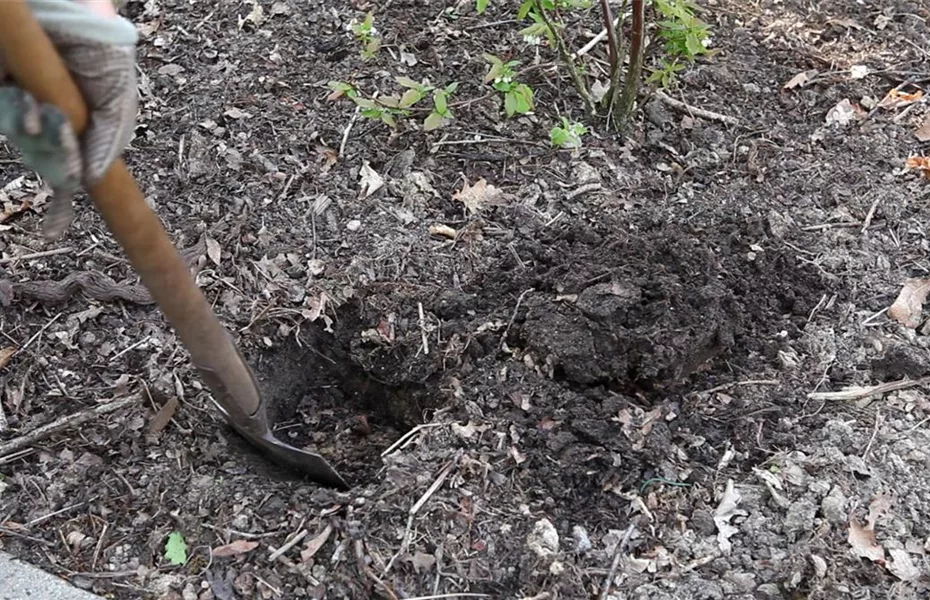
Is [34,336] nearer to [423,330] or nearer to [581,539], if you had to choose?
[423,330]

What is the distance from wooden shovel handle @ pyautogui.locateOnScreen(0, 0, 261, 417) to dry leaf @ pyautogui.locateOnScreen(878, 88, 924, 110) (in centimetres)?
275

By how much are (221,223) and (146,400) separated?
705mm

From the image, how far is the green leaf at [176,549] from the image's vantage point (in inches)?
81.2

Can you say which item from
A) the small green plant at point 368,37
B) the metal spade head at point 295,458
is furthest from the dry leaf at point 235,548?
the small green plant at point 368,37

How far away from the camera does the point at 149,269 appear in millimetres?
1558

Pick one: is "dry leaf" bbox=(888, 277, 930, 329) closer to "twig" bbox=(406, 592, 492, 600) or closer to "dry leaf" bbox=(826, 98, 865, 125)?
"dry leaf" bbox=(826, 98, 865, 125)

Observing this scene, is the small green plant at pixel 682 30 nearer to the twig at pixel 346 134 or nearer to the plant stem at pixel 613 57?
the plant stem at pixel 613 57

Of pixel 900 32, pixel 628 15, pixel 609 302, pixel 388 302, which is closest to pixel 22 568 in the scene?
pixel 388 302

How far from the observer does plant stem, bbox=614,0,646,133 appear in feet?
9.41

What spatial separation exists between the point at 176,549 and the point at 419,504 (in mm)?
A: 622

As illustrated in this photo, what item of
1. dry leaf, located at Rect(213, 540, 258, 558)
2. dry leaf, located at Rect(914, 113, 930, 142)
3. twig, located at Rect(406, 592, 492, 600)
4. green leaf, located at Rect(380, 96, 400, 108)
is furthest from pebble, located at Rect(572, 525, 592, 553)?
dry leaf, located at Rect(914, 113, 930, 142)

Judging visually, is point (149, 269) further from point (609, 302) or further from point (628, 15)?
point (628, 15)

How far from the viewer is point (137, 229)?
1.49 m

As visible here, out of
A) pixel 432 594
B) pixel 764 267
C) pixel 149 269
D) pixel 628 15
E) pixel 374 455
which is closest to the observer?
pixel 149 269
